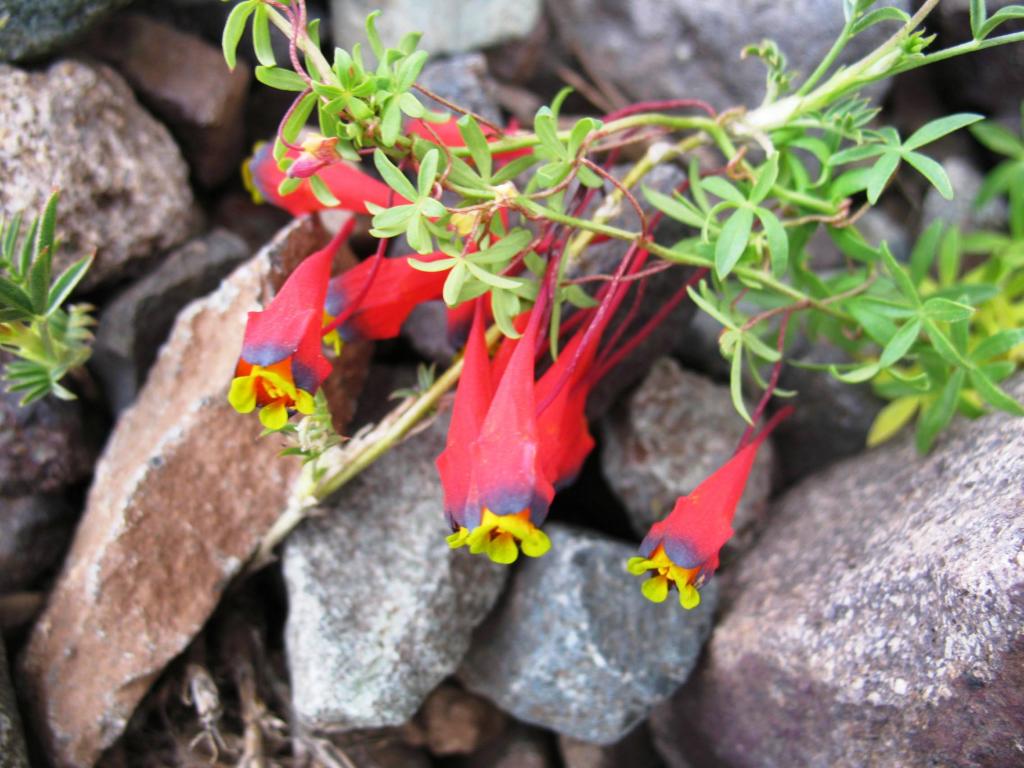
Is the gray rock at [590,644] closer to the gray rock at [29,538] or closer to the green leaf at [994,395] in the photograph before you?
the green leaf at [994,395]

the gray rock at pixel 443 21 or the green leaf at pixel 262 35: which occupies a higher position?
the green leaf at pixel 262 35

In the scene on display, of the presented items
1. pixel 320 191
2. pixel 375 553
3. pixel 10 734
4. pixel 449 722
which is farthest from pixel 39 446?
pixel 449 722

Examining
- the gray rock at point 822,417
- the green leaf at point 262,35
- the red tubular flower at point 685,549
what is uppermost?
the green leaf at point 262,35

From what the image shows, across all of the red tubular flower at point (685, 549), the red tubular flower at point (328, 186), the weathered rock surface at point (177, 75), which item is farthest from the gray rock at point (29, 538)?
the red tubular flower at point (685, 549)

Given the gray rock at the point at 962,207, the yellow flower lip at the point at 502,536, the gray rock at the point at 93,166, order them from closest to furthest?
1. the yellow flower lip at the point at 502,536
2. the gray rock at the point at 93,166
3. the gray rock at the point at 962,207

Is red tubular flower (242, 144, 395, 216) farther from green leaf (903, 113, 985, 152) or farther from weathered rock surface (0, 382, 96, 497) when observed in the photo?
green leaf (903, 113, 985, 152)

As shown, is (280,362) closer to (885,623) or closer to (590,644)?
(590,644)

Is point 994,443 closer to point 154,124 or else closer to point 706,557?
point 706,557

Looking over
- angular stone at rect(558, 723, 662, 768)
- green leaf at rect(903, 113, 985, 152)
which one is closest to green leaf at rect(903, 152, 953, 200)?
green leaf at rect(903, 113, 985, 152)
